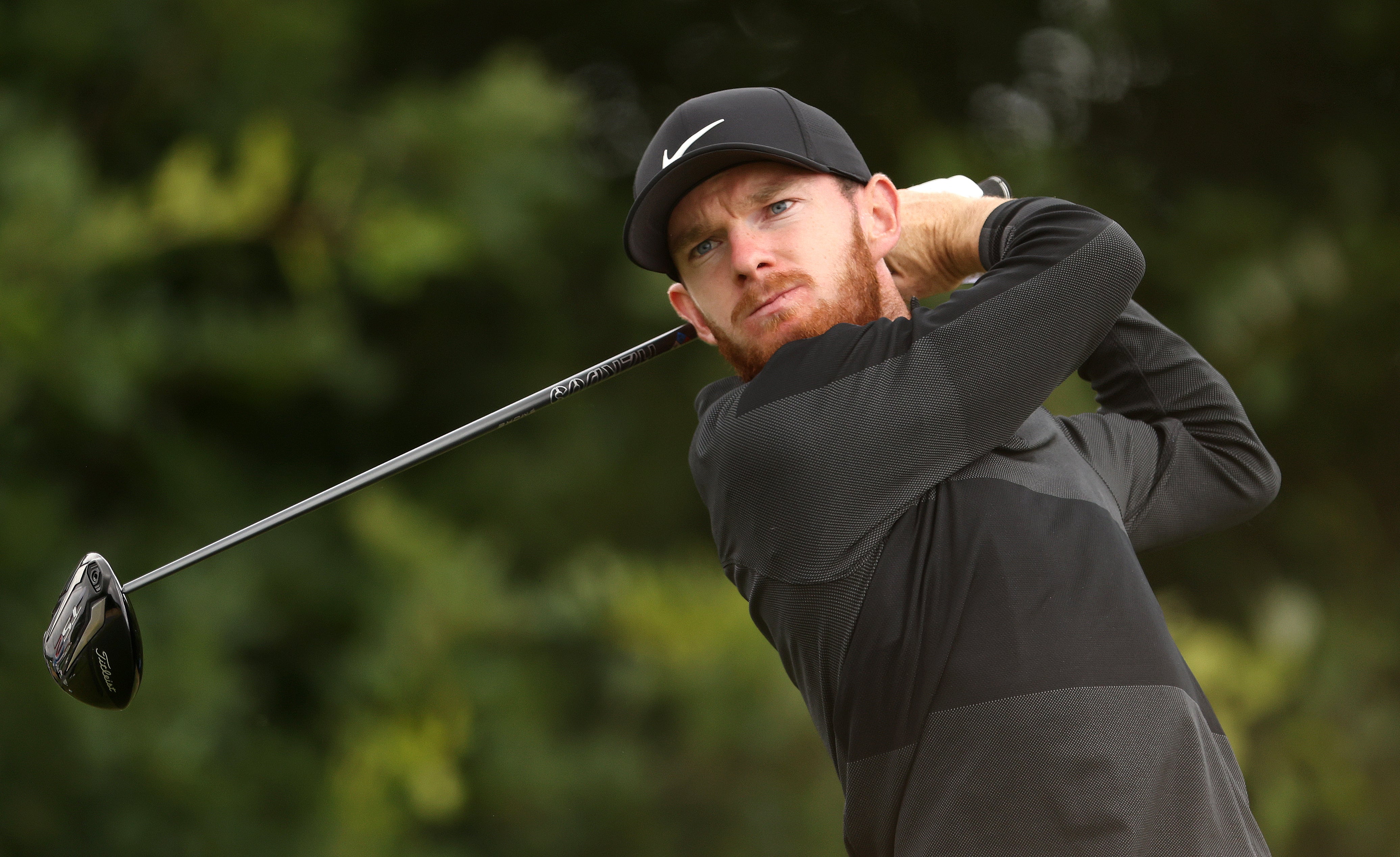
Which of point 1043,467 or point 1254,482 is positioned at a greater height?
point 1043,467

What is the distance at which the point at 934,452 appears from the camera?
105 centimetres

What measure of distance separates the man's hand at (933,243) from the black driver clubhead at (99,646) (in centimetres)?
90

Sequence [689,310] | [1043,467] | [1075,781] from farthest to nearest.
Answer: [689,310] < [1043,467] < [1075,781]

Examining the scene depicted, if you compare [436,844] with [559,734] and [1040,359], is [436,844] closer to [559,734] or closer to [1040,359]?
[559,734]

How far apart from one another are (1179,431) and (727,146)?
0.59 m

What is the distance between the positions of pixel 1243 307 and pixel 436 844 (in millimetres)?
2470

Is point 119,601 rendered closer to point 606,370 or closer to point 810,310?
point 606,370

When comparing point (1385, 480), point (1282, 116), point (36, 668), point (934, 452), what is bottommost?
point (1385, 480)

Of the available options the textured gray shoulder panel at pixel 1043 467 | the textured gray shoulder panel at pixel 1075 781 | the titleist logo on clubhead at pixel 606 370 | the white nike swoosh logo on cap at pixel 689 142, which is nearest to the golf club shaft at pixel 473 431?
the titleist logo on clubhead at pixel 606 370

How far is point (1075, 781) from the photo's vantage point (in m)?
0.97

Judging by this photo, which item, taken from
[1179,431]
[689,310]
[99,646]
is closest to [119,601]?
[99,646]

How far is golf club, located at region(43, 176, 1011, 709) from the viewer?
141cm

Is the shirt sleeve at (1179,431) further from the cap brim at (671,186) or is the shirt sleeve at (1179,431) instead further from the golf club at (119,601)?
the cap brim at (671,186)

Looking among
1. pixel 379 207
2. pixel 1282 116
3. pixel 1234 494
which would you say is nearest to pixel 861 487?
pixel 1234 494
